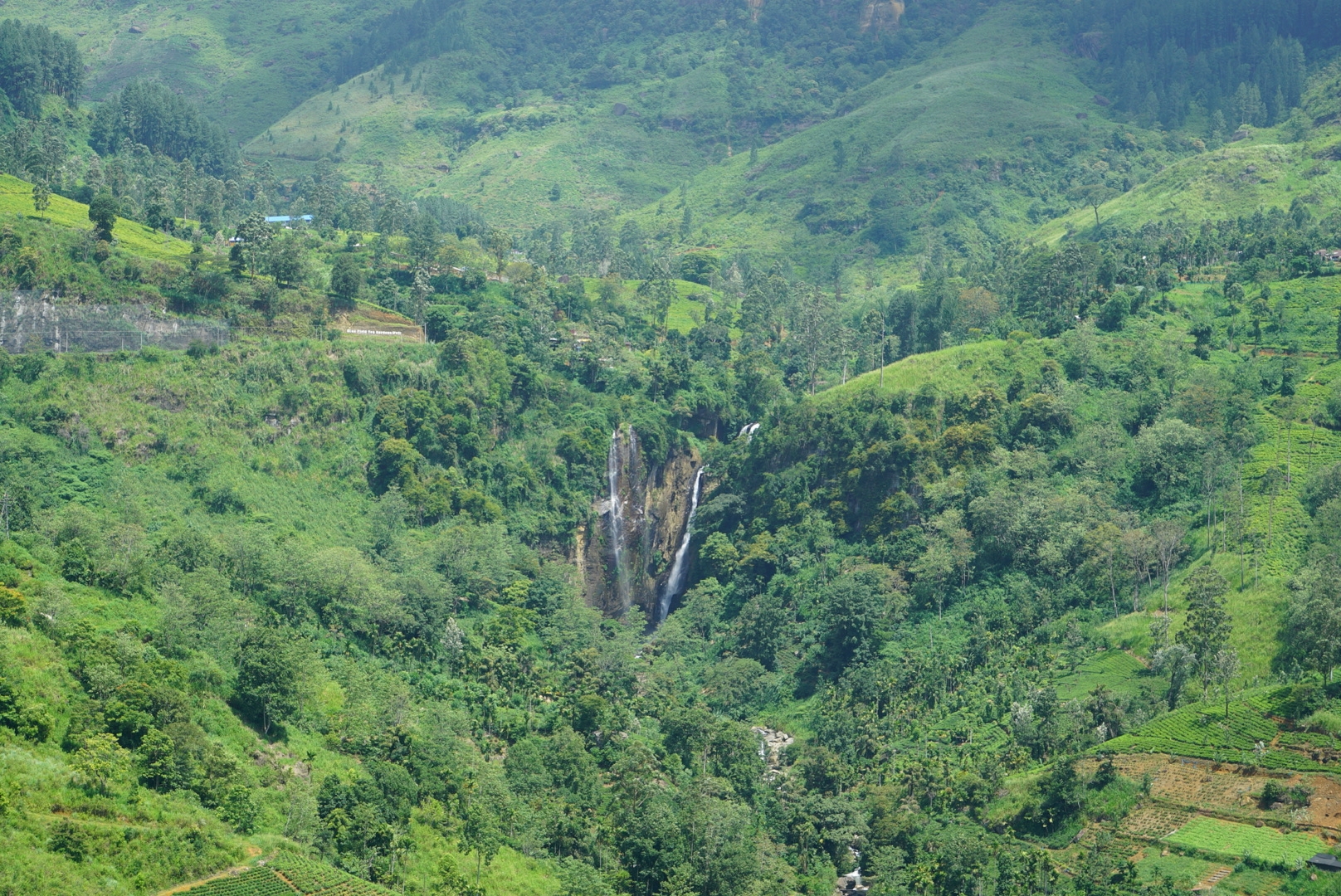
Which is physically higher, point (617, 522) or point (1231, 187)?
point (1231, 187)

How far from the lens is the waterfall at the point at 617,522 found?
108812mm

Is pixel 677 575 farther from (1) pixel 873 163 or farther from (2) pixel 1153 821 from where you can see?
(1) pixel 873 163

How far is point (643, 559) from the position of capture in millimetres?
110812

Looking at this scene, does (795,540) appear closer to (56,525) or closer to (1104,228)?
(56,525)

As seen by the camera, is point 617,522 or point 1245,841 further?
point 617,522

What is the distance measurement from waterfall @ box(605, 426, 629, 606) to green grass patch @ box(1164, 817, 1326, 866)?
46.9m

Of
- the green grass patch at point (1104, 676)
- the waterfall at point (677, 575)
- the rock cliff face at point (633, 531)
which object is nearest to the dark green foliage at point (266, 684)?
the rock cliff face at point (633, 531)

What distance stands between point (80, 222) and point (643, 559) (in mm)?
44949

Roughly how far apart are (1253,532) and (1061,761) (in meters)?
21.1

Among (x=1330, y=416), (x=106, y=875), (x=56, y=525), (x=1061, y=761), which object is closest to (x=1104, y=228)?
(x=1330, y=416)

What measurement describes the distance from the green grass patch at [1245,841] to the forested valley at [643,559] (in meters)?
0.22

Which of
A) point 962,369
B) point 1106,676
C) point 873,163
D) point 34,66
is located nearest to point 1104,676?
point 1106,676

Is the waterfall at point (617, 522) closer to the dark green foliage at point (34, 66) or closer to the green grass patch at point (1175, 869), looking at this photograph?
the green grass patch at point (1175, 869)

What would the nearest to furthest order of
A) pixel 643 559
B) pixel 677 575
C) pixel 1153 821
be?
pixel 1153 821
pixel 677 575
pixel 643 559
